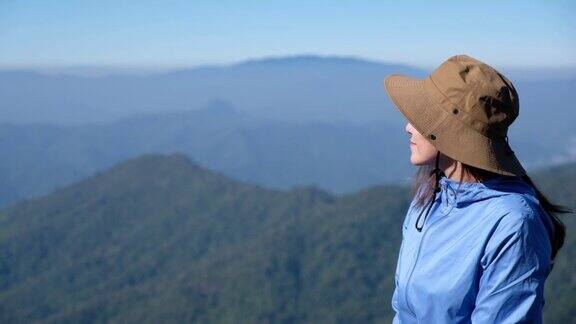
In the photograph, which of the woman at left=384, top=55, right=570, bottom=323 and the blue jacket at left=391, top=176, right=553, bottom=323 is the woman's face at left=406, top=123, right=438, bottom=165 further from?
the blue jacket at left=391, top=176, right=553, bottom=323

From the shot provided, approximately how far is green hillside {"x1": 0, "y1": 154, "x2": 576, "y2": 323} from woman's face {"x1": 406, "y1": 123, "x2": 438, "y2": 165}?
50.8 metres

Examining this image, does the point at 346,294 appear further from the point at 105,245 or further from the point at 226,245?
the point at 105,245

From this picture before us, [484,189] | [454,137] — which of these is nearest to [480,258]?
[484,189]

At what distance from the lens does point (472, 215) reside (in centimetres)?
241

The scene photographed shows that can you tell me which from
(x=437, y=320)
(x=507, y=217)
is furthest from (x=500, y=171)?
(x=437, y=320)

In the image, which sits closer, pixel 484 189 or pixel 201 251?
pixel 484 189

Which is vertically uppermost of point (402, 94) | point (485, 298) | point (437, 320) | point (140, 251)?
point (402, 94)

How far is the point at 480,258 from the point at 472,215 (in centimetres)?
19

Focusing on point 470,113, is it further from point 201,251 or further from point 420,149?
point 201,251

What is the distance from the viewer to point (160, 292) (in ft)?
258

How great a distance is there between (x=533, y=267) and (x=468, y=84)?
2.32 ft

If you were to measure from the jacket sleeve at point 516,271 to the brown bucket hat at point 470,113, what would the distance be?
28 centimetres

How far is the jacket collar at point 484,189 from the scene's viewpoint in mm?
2416

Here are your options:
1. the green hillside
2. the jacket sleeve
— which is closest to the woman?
the jacket sleeve
